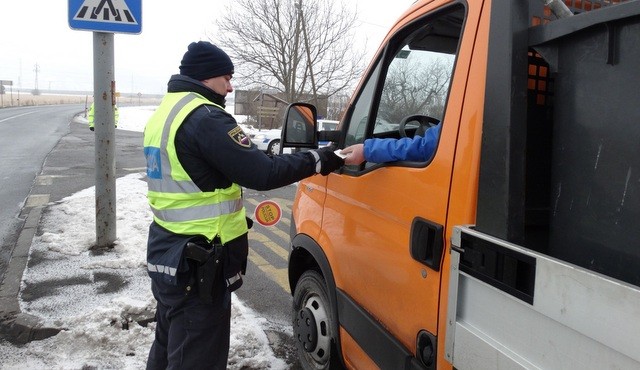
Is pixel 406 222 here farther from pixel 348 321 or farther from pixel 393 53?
pixel 393 53

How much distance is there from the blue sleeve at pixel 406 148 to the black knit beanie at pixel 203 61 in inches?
35.9

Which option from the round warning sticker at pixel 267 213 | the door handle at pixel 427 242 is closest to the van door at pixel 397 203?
the door handle at pixel 427 242

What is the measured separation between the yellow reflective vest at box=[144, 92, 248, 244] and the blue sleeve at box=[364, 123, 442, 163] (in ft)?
2.59

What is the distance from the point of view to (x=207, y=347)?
2.26m

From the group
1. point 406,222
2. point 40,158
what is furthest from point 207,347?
point 40,158

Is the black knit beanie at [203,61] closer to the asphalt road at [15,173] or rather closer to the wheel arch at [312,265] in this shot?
the wheel arch at [312,265]

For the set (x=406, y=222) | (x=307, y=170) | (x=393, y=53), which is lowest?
(x=406, y=222)

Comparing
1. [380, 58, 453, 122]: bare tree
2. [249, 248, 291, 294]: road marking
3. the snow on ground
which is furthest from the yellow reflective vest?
[249, 248, 291, 294]: road marking

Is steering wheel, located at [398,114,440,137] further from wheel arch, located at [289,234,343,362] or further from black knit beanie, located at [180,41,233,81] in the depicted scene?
black knit beanie, located at [180,41,233,81]

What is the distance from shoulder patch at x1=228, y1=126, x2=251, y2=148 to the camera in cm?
211

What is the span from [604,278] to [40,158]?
48.1 feet

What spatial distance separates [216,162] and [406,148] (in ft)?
2.83

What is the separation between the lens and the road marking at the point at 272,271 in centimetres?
479

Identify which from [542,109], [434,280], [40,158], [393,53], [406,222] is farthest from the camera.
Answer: [40,158]
